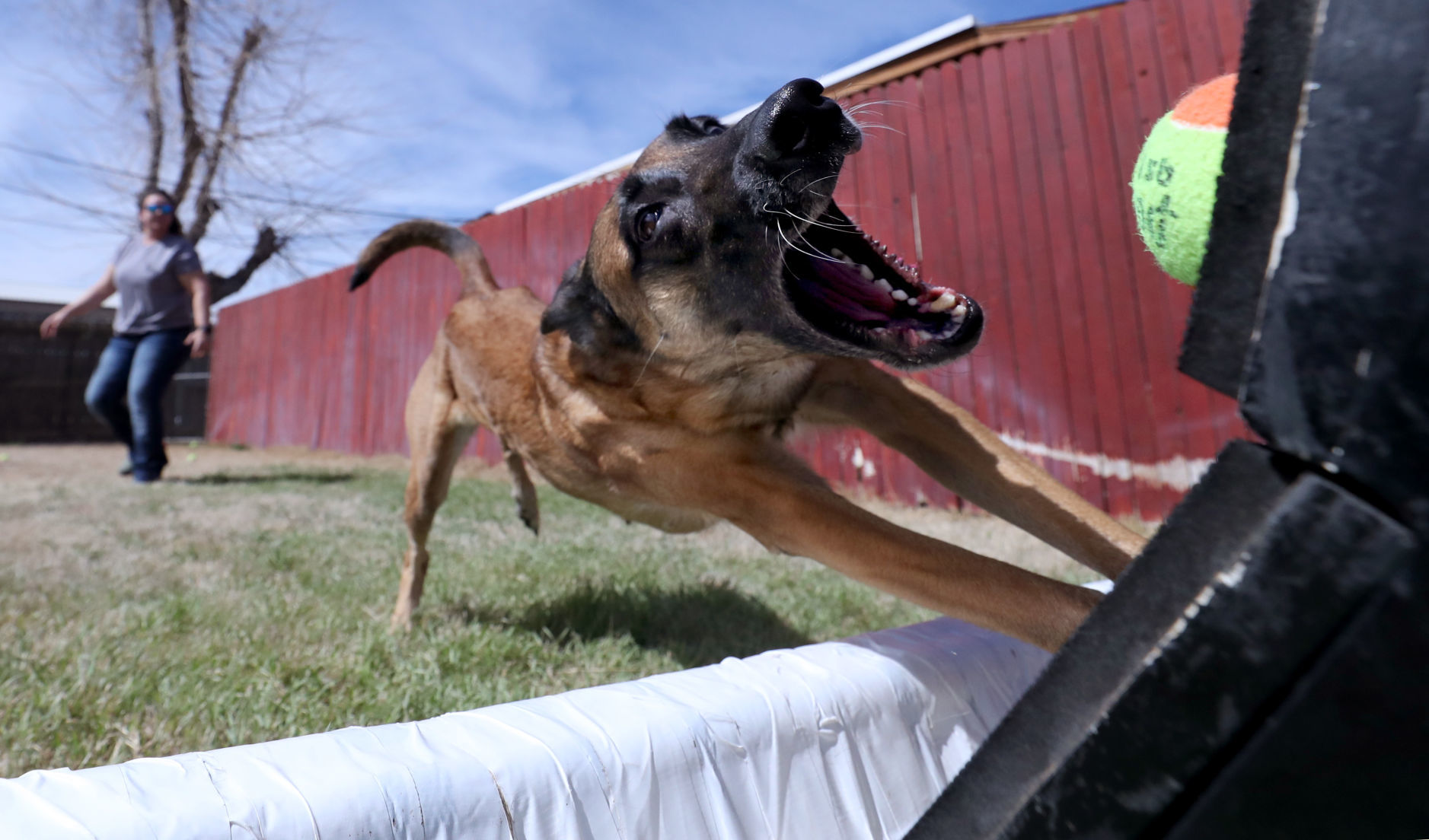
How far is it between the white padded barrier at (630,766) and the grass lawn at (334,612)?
2.83ft

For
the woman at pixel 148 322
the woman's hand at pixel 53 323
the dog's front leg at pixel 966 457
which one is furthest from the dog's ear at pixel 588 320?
the woman's hand at pixel 53 323

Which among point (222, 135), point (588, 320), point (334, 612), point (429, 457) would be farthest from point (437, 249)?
point (222, 135)

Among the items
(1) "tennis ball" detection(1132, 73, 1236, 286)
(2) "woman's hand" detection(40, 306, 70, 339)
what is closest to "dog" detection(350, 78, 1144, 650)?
(1) "tennis ball" detection(1132, 73, 1236, 286)

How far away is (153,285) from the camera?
720 cm

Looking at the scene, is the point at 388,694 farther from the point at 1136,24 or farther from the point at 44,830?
the point at 1136,24

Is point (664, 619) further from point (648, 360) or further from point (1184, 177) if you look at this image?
point (1184, 177)

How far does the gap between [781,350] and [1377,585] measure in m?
1.64

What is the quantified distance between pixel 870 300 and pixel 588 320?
89 cm

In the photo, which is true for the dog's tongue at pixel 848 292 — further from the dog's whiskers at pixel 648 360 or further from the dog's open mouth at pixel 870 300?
the dog's whiskers at pixel 648 360

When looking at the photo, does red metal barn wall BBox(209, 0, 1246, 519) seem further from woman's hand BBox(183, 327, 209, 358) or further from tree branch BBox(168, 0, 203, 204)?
tree branch BBox(168, 0, 203, 204)

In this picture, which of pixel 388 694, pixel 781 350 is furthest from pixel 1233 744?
pixel 388 694

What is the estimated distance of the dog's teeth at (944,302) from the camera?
1.81 meters

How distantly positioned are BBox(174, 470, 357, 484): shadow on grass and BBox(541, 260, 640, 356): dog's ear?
640 cm

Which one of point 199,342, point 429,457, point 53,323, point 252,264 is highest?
point 252,264
